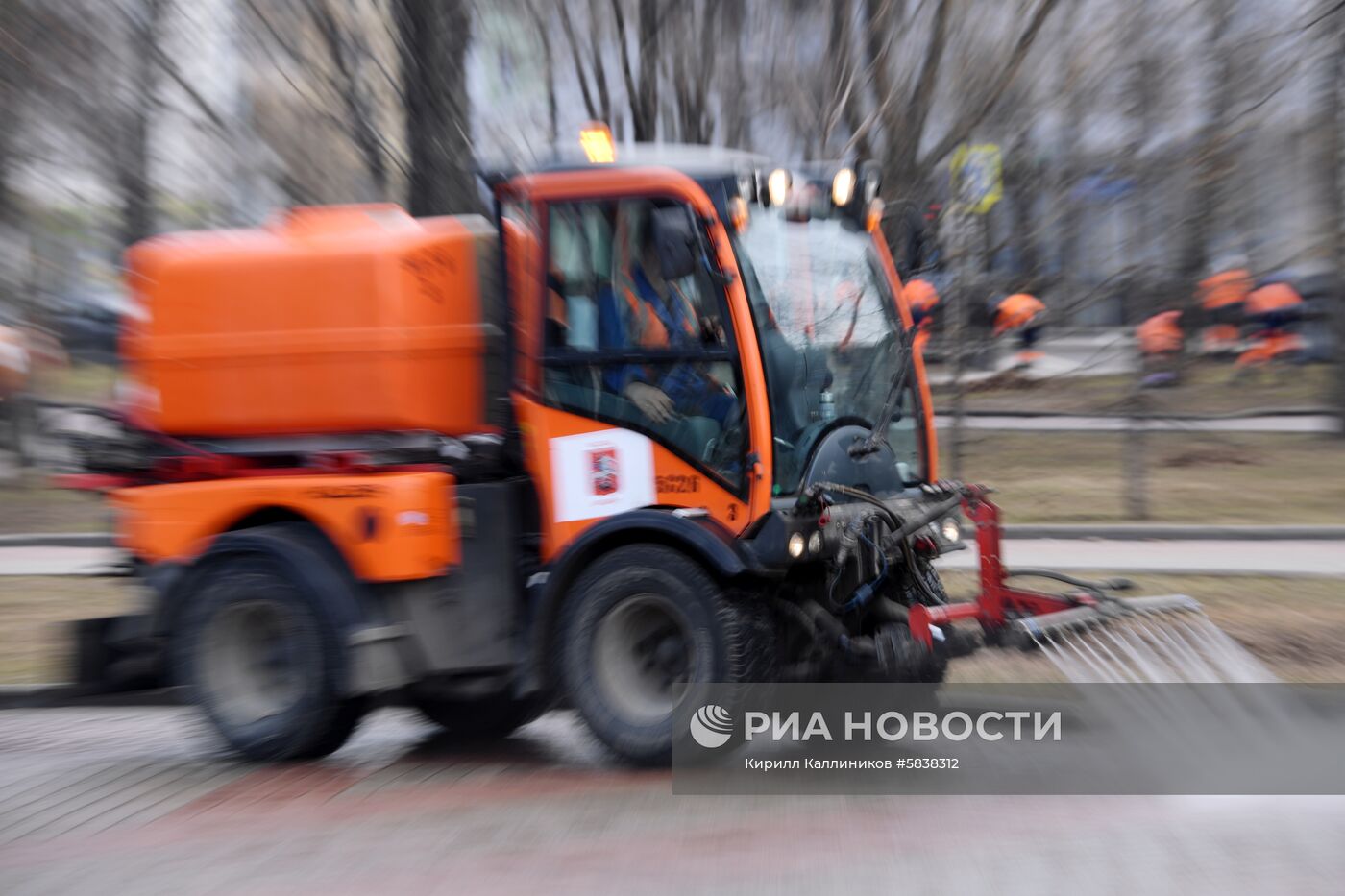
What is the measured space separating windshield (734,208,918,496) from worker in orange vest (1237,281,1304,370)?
16698mm

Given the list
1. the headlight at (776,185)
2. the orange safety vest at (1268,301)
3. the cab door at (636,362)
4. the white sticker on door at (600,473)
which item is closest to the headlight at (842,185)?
the headlight at (776,185)

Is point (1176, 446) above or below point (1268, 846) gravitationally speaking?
above

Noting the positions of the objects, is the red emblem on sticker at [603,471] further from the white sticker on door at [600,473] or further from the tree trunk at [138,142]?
the tree trunk at [138,142]

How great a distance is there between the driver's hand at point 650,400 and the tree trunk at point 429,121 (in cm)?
471

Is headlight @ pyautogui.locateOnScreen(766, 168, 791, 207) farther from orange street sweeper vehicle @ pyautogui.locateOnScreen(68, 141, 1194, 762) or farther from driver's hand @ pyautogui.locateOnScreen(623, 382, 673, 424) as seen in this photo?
driver's hand @ pyautogui.locateOnScreen(623, 382, 673, 424)

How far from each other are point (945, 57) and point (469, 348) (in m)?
8.54

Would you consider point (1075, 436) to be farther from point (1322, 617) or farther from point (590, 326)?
point (590, 326)

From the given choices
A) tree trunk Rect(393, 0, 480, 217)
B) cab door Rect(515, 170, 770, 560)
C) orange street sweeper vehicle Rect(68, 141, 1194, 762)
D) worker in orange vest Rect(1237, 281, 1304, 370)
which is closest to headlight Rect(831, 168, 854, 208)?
orange street sweeper vehicle Rect(68, 141, 1194, 762)

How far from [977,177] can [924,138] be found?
1628 millimetres

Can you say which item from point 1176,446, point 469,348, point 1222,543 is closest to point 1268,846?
point 469,348

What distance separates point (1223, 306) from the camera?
21.4 metres

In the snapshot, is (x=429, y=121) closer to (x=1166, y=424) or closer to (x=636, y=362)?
(x=636, y=362)

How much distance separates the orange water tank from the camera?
684 centimetres

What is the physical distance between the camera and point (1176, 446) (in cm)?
1770
